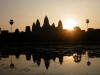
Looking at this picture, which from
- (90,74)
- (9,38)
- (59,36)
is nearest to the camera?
(90,74)

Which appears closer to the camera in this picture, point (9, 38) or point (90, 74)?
point (90, 74)

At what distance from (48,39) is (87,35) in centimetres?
3308

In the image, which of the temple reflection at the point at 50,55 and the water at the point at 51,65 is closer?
the water at the point at 51,65

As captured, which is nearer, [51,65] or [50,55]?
[51,65]

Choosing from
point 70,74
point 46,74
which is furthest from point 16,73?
point 70,74

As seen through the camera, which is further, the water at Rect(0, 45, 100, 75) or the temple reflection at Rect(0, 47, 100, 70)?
the temple reflection at Rect(0, 47, 100, 70)

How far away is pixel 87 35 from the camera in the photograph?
617ft

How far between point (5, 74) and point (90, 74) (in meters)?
8.92

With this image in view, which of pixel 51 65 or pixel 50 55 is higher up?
pixel 50 55

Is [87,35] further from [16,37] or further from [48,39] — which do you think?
[16,37]

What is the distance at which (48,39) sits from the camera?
16888 cm

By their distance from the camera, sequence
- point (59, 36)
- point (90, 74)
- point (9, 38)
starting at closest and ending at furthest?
point (90, 74) → point (9, 38) → point (59, 36)

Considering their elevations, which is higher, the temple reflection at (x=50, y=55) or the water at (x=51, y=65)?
the temple reflection at (x=50, y=55)

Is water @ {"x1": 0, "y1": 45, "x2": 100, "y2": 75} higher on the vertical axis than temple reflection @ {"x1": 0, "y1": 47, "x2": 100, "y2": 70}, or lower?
lower
